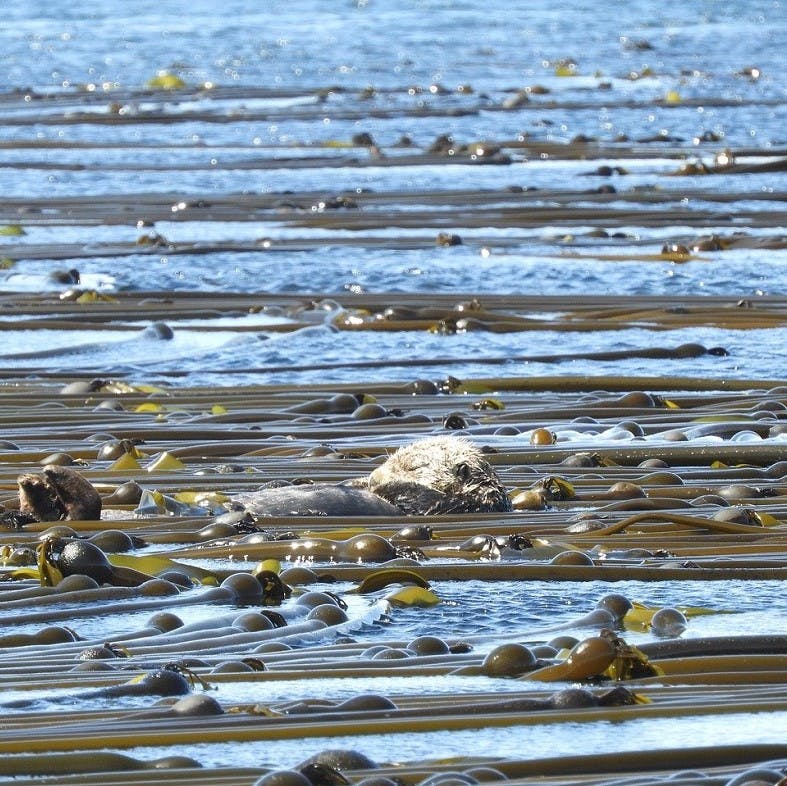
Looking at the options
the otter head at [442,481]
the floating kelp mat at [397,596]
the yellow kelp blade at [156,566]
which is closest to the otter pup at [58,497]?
the floating kelp mat at [397,596]

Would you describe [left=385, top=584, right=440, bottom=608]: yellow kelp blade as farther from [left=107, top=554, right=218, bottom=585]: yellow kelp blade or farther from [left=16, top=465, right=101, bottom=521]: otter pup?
[left=16, top=465, right=101, bottom=521]: otter pup

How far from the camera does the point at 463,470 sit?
5.81 m

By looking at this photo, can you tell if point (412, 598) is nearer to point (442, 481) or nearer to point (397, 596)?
point (397, 596)

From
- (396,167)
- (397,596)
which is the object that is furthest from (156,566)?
(396,167)

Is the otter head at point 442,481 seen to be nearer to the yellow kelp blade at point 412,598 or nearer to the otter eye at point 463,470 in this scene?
the otter eye at point 463,470

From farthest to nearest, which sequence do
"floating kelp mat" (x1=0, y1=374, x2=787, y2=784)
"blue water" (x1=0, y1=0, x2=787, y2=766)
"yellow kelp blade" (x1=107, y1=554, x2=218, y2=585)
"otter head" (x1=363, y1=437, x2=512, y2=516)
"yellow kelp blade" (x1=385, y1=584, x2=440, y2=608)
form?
"blue water" (x1=0, y1=0, x2=787, y2=766), "otter head" (x1=363, y1=437, x2=512, y2=516), "yellow kelp blade" (x1=107, y1=554, x2=218, y2=585), "yellow kelp blade" (x1=385, y1=584, x2=440, y2=608), "floating kelp mat" (x1=0, y1=374, x2=787, y2=784)

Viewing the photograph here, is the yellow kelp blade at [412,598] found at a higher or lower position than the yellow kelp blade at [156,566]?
lower

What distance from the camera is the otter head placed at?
5828 millimetres

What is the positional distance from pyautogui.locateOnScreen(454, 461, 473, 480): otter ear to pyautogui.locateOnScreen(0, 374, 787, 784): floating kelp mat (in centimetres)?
14

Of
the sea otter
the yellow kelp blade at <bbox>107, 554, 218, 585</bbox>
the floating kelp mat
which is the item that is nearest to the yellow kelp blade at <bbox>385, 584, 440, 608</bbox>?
the floating kelp mat

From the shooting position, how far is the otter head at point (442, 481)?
583 centimetres

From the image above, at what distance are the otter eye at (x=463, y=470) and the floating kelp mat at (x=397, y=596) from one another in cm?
14

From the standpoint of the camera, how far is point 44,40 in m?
35.0

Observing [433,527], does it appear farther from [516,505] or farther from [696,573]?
[696,573]
